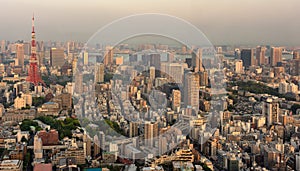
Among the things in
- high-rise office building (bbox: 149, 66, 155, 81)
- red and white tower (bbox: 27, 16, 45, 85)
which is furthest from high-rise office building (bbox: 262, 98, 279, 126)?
red and white tower (bbox: 27, 16, 45, 85)

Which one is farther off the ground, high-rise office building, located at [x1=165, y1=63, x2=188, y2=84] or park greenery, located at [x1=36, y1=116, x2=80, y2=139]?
high-rise office building, located at [x1=165, y1=63, x2=188, y2=84]

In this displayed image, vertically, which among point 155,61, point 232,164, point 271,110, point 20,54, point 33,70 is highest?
point 20,54

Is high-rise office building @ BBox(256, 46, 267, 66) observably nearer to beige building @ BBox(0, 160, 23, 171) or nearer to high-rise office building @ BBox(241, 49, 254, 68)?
high-rise office building @ BBox(241, 49, 254, 68)

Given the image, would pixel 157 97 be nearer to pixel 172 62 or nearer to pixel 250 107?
pixel 172 62

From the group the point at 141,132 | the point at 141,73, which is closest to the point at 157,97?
the point at 141,73

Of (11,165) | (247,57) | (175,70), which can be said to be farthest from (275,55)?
(11,165)

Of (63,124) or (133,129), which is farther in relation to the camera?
(63,124)

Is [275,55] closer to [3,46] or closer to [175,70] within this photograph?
[175,70]

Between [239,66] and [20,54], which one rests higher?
[20,54]
